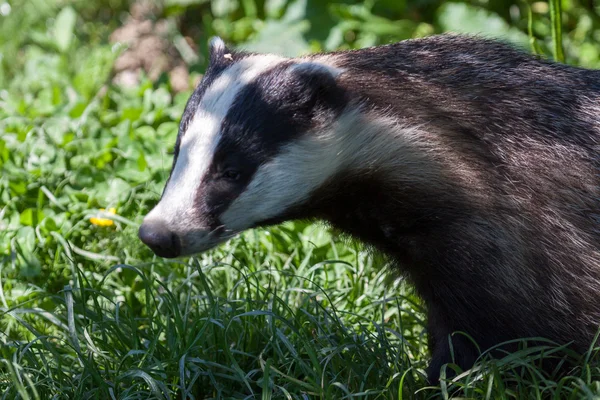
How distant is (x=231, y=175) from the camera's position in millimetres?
3062

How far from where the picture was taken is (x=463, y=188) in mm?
3105

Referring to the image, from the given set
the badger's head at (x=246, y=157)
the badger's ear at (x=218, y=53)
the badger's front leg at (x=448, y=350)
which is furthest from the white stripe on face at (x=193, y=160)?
the badger's front leg at (x=448, y=350)

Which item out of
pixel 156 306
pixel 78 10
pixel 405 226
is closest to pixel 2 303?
pixel 156 306

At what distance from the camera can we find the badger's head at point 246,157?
304 centimetres

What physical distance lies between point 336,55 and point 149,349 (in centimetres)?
132

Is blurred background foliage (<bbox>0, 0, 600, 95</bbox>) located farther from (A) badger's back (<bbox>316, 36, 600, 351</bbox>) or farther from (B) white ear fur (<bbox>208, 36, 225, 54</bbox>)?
(A) badger's back (<bbox>316, 36, 600, 351</bbox>)

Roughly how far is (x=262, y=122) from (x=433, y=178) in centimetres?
64

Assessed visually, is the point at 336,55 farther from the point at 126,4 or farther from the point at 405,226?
the point at 126,4

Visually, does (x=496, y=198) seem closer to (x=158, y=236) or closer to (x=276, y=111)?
(x=276, y=111)

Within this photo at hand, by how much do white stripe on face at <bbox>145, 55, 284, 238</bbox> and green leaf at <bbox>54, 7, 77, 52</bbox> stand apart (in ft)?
13.5

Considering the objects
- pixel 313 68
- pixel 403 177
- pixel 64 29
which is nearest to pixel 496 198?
pixel 403 177

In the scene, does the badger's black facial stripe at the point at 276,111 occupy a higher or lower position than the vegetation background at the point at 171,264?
higher

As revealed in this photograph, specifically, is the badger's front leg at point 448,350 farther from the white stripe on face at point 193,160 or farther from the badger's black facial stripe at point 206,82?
the badger's black facial stripe at point 206,82

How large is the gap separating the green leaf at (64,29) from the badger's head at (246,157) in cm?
410
